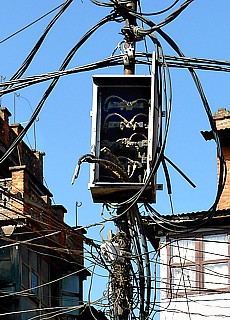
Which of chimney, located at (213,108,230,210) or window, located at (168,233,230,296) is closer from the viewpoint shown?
window, located at (168,233,230,296)

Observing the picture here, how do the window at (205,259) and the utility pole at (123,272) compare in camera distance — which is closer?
the utility pole at (123,272)

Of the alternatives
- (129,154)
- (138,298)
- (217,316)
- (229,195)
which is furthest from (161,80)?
(229,195)

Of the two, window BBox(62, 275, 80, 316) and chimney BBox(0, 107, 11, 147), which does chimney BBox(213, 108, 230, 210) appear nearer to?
window BBox(62, 275, 80, 316)

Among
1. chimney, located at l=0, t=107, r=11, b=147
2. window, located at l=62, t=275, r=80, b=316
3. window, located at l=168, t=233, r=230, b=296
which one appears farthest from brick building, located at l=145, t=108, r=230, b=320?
chimney, located at l=0, t=107, r=11, b=147

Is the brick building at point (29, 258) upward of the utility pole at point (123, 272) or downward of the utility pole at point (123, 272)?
upward

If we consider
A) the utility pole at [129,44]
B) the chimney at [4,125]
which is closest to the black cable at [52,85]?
the utility pole at [129,44]

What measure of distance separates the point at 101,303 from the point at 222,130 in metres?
16.6

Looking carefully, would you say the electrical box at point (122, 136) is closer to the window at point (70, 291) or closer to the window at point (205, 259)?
the window at point (205, 259)

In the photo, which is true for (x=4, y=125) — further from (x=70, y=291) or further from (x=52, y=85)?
(x=52, y=85)

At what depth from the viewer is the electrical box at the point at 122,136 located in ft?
55.6

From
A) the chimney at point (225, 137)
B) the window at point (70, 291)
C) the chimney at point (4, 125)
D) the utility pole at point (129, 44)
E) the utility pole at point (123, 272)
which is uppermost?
the chimney at point (4, 125)

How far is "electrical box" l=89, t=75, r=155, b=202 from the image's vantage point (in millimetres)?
16953

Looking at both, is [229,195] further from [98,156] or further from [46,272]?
[98,156]

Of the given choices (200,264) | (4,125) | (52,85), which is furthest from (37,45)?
(4,125)
